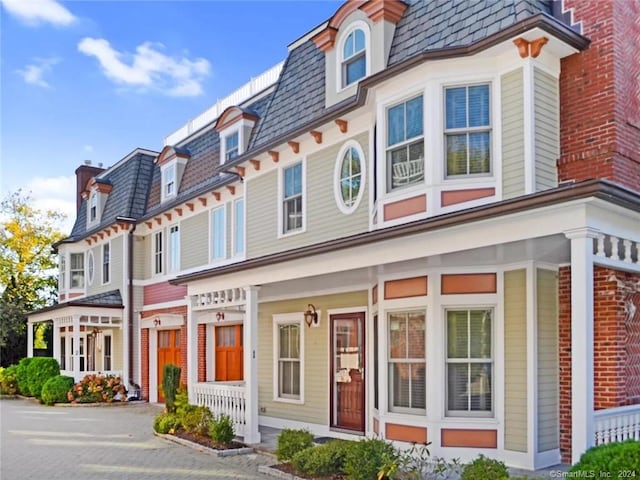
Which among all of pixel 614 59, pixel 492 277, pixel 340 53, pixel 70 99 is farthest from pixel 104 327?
pixel 614 59

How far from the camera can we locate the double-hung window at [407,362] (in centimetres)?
948

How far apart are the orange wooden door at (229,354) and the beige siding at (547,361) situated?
8921mm

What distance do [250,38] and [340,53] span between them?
98.7 inches

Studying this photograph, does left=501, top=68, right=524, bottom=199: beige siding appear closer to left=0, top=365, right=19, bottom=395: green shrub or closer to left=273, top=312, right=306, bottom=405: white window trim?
left=273, top=312, right=306, bottom=405: white window trim

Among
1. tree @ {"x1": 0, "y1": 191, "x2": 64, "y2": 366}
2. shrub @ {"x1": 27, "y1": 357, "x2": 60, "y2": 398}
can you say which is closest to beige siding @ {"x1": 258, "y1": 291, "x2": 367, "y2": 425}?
shrub @ {"x1": 27, "y1": 357, "x2": 60, "y2": 398}

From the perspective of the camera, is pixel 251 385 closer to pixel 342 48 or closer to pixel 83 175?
pixel 342 48

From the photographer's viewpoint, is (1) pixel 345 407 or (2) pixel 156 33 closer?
(2) pixel 156 33

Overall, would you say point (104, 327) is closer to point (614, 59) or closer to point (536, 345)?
point (536, 345)

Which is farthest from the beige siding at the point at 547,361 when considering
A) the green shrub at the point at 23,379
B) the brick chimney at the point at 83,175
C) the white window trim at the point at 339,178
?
the brick chimney at the point at 83,175

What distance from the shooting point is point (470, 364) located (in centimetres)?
909

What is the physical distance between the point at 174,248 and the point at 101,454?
8908mm

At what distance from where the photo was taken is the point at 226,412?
12172 mm

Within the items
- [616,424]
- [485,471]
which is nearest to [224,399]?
[485,471]

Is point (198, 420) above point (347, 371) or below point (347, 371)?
below
